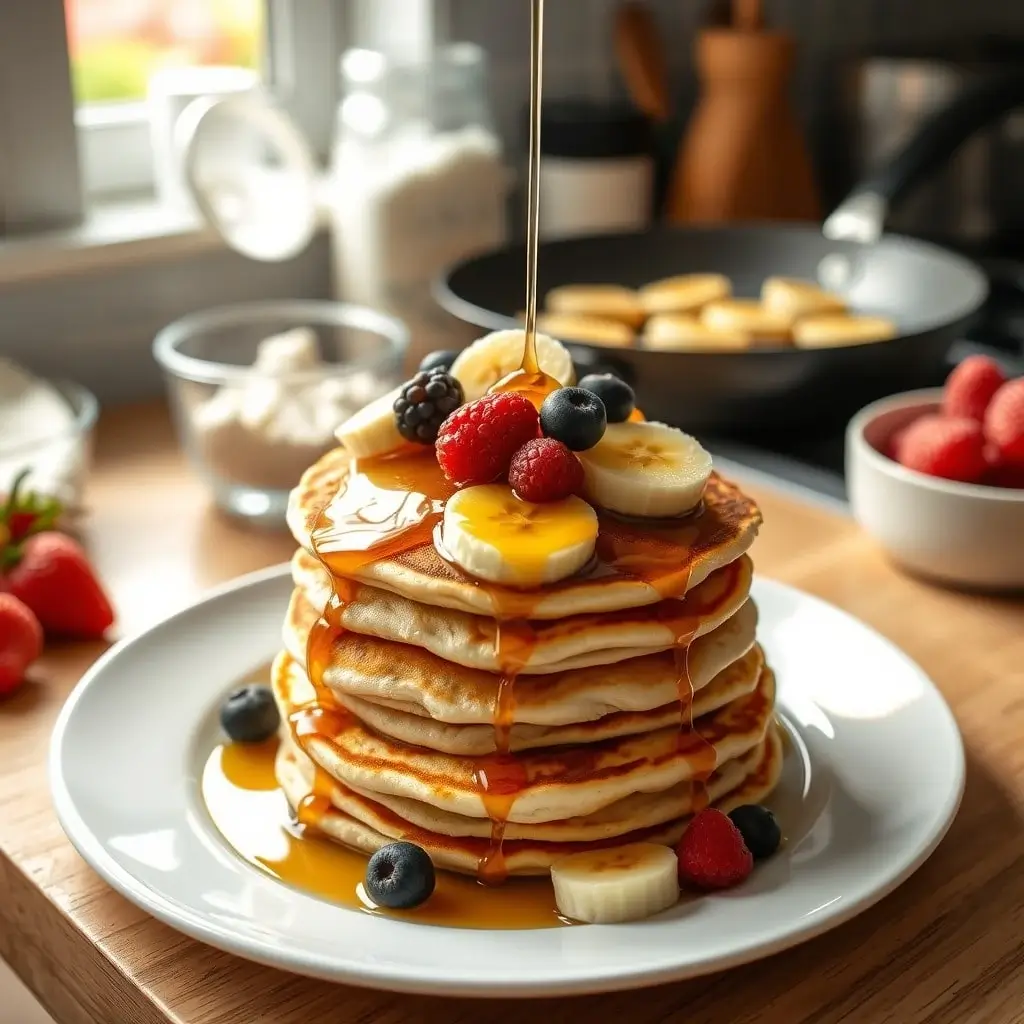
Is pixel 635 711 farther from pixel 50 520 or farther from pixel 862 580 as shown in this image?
pixel 50 520

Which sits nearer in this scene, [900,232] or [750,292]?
[750,292]

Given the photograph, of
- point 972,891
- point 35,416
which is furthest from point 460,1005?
point 35,416

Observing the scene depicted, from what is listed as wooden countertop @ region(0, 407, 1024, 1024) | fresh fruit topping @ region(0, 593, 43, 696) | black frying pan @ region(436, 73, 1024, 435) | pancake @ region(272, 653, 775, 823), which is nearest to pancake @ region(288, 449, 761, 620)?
pancake @ region(272, 653, 775, 823)

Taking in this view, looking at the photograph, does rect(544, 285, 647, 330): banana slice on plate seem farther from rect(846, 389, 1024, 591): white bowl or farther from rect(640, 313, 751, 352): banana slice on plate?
rect(846, 389, 1024, 591): white bowl

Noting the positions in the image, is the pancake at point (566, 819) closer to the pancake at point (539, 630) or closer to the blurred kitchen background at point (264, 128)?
the pancake at point (539, 630)

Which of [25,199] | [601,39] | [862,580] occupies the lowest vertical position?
[862,580]

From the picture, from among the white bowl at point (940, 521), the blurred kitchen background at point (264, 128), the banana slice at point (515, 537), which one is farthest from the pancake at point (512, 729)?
the blurred kitchen background at point (264, 128)
